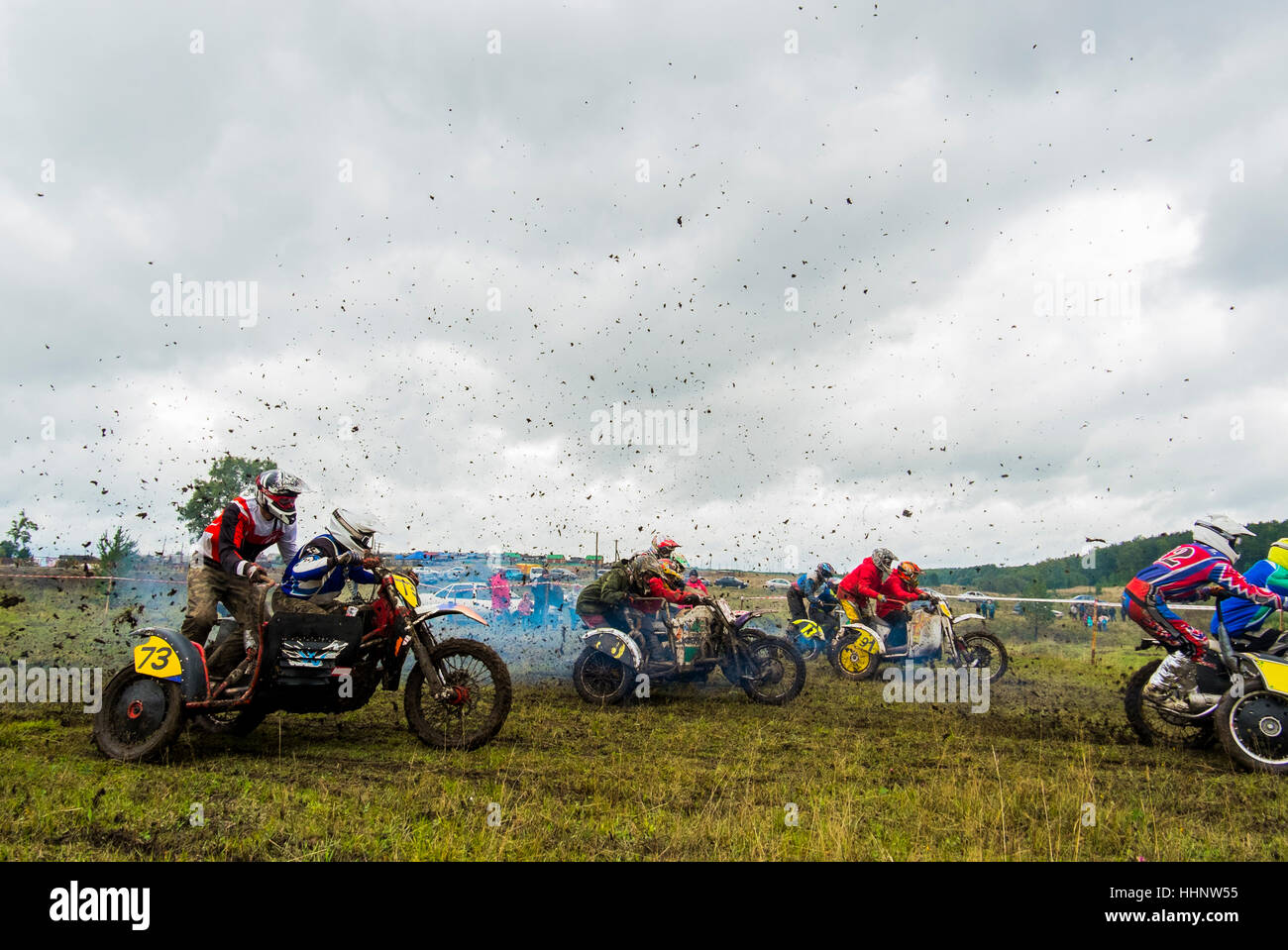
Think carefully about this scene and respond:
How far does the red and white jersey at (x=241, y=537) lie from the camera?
673 centimetres

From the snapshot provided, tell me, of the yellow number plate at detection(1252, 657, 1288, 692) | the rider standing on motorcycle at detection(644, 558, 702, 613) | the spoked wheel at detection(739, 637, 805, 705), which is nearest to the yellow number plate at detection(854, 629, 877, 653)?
the spoked wheel at detection(739, 637, 805, 705)

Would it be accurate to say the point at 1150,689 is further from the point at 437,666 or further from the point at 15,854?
the point at 15,854

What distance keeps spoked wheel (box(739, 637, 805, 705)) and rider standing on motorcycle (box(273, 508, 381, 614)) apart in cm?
559

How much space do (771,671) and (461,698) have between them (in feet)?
16.6

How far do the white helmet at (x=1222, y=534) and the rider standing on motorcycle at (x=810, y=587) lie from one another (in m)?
7.15

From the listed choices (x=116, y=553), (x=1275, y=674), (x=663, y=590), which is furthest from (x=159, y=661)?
(x=116, y=553)

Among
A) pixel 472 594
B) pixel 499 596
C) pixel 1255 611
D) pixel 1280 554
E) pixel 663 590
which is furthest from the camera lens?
pixel 499 596

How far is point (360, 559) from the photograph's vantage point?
21.2ft

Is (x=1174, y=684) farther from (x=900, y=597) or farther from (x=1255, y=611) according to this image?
(x=900, y=597)

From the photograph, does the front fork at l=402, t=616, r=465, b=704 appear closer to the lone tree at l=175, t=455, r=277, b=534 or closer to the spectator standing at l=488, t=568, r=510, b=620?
the spectator standing at l=488, t=568, r=510, b=620

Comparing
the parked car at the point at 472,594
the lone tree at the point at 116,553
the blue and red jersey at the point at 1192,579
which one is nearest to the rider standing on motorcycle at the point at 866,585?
the blue and red jersey at the point at 1192,579

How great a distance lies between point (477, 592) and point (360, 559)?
1480 centimetres

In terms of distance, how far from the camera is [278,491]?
270 inches
